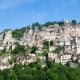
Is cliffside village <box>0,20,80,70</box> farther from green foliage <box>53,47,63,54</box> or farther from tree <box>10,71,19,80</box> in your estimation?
tree <box>10,71,19,80</box>

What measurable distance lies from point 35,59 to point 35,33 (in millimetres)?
13570

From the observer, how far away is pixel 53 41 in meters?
84.3

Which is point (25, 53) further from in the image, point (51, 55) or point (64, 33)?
point (64, 33)

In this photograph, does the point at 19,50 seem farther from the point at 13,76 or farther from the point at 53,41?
the point at 13,76

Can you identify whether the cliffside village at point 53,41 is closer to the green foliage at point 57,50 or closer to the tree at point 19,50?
the green foliage at point 57,50

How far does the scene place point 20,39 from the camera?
86.6 metres

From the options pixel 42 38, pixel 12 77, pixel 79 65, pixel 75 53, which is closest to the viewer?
pixel 12 77

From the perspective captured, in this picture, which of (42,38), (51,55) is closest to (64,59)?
(51,55)

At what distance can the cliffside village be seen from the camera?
74.4m

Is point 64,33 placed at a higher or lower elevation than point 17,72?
higher

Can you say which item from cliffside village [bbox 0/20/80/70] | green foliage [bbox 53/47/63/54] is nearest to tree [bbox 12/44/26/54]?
cliffside village [bbox 0/20/80/70]

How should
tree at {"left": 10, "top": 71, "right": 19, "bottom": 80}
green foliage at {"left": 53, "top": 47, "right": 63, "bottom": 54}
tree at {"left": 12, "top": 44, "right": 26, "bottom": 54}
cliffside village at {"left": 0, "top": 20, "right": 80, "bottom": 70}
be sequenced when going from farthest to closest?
tree at {"left": 12, "top": 44, "right": 26, "bottom": 54}, green foliage at {"left": 53, "top": 47, "right": 63, "bottom": 54}, cliffside village at {"left": 0, "top": 20, "right": 80, "bottom": 70}, tree at {"left": 10, "top": 71, "right": 19, "bottom": 80}

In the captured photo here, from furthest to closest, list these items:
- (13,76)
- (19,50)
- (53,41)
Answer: (53,41)
(19,50)
(13,76)

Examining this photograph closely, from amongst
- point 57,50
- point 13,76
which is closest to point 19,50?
point 57,50
